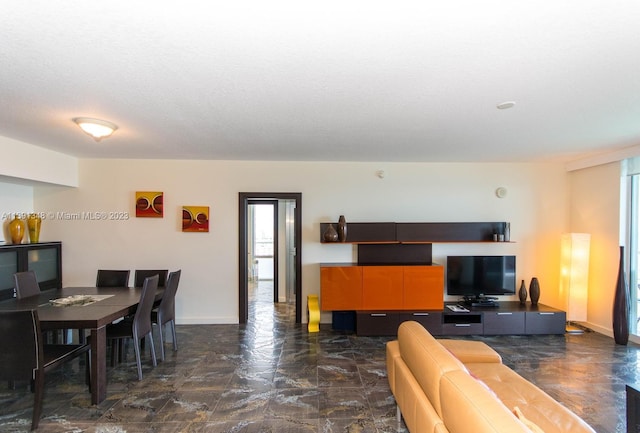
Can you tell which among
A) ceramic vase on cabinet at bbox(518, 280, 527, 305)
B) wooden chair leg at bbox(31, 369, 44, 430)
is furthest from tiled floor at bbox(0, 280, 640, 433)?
ceramic vase on cabinet at bbox(518, 280, 527, 305)

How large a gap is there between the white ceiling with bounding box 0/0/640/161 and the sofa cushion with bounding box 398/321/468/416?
169 cm

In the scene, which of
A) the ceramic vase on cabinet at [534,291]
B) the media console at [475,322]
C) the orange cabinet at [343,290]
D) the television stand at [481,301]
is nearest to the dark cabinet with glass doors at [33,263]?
the orange cabinet at [343,290]

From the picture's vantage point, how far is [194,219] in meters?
4.79

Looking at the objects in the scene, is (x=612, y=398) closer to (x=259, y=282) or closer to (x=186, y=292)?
(x=186, y=292)

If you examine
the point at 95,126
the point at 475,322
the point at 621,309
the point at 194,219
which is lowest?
the point at 475,322

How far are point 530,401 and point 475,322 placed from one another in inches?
100

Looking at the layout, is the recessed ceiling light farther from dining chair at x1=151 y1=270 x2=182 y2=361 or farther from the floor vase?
dining chair at x1=151 y1=270 x2=182 y2=361

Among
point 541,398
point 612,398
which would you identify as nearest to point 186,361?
point 541,398

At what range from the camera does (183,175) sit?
4.81 metres

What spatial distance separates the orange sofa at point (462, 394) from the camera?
1230 mm

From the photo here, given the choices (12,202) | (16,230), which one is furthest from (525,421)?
(12,202)

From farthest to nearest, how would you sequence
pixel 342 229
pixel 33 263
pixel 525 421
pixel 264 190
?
1. pixel 264 190
2. pixel 342 229
3. pixel 33 263
4. pixel 525 421

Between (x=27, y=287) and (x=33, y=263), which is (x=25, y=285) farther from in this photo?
(x=33, y=263)

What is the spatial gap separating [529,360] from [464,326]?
88 cm
